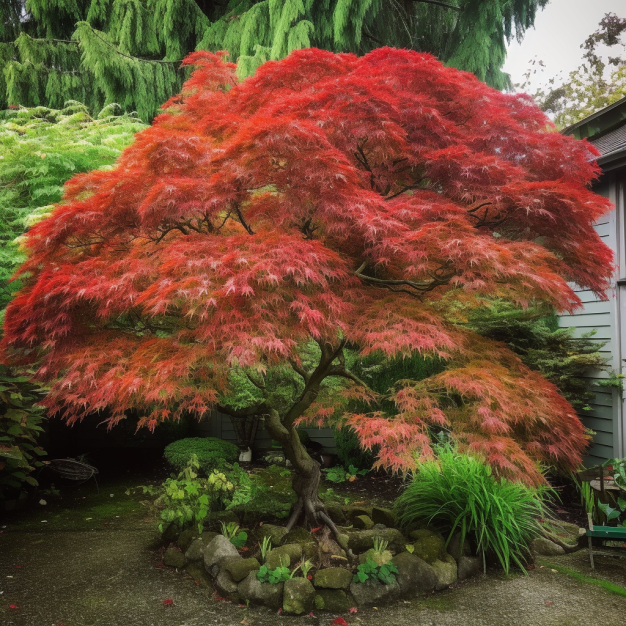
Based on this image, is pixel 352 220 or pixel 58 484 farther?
pixel 58 484

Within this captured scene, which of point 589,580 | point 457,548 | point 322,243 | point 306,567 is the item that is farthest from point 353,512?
point 322,243

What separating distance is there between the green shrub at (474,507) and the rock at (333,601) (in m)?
1.01

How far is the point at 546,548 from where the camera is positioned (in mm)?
4477

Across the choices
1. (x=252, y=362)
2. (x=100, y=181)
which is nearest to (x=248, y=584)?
(x=252, y=362)

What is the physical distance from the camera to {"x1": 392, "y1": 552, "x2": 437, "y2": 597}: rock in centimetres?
372

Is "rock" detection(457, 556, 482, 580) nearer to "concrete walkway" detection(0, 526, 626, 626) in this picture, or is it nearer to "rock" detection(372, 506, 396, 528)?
"concrete walkway" detection(0, 526, 626, 626)

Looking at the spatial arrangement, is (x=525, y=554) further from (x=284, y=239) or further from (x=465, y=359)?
(x=284, y=239)

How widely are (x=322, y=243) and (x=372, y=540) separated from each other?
240cm

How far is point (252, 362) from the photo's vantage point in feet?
8.52

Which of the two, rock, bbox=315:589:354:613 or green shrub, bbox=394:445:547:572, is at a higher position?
green shrub, bbox=394:445:547:572

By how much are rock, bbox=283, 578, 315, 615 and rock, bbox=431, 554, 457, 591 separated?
0.94 m

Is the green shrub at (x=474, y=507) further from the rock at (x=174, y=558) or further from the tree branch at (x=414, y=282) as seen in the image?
the rock at (x=174, y=558)

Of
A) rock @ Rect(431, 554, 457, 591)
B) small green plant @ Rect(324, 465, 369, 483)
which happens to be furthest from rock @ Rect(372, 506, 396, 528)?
small green plant @ Rect(324, 465, 369, 483)

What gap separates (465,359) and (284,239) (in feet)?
5.71
